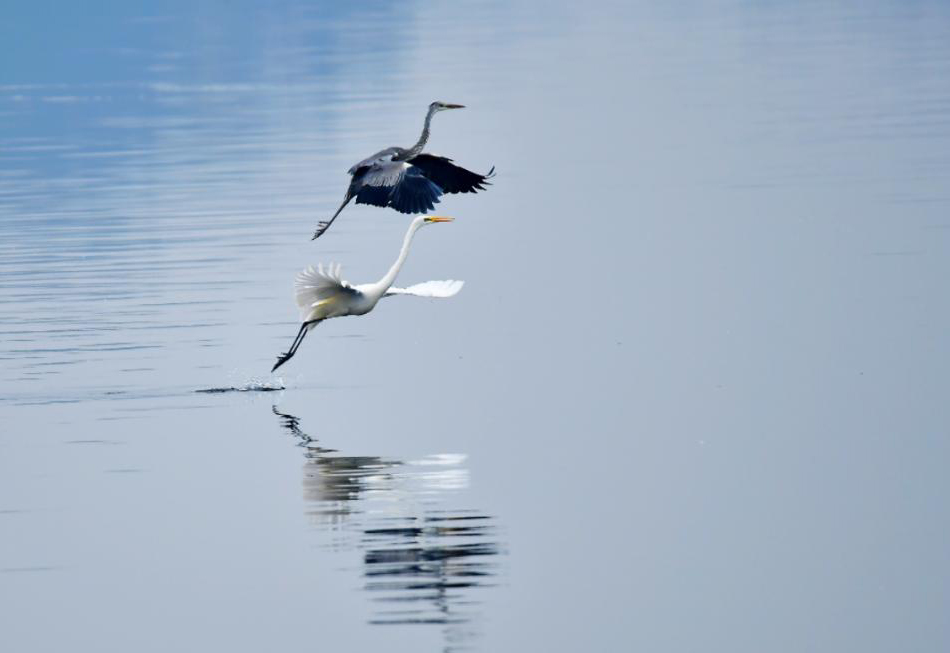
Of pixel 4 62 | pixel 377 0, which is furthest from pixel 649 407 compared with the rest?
pixel 377 0

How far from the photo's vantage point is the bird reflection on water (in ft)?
36.0

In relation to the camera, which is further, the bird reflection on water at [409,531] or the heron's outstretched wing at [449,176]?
the heron's outstretched wing at [449,176]

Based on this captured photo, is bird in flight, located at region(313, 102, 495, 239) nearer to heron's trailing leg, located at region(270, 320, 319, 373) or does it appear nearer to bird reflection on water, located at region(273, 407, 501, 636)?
heron's trailing leg, located at region(270, 320, 319, 373)

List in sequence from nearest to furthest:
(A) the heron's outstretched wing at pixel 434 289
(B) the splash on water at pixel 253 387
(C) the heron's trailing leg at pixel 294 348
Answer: (A) the heron's outstretched wing at pixel 434 289, (B) the splash on water at pixel 253 387, (C) the heron's trailing leg at pixel 294 348

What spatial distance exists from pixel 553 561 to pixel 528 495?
50.5 inches

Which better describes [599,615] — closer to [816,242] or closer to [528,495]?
[528,495]

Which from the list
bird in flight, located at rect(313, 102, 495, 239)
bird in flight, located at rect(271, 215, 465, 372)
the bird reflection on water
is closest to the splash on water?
bird in flight, located at rect(271, 215, 465, 372)

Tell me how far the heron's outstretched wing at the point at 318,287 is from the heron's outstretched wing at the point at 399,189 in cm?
138

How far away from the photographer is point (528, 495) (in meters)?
12.9

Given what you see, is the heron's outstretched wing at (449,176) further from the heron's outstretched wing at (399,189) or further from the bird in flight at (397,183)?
the heron's outstretched wing at (399,189)

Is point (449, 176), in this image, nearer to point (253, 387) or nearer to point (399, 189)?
point (399, 189)

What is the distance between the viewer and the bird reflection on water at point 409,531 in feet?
36.0

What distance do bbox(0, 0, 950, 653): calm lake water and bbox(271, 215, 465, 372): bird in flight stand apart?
2.05ft

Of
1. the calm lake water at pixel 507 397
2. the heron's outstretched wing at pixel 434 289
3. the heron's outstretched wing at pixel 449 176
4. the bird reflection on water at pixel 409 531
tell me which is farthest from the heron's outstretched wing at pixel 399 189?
the bird reflection on water at pixel 409 531
